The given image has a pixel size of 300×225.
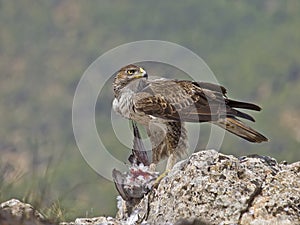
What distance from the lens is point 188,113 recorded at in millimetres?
11914

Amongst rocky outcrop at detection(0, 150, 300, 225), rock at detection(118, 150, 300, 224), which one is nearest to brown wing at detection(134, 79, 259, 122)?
rocky outcrop at detection(0, 150, 300, 225)

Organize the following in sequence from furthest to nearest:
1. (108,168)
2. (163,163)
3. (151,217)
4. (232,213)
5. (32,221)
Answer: (163,163) → (108,168) → (151,217) → (232,213) → (32,221)

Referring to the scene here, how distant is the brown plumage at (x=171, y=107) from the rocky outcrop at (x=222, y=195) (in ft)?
4.11

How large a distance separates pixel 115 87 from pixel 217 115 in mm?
1540

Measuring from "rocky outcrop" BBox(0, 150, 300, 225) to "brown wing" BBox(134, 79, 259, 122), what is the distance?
1534 mm

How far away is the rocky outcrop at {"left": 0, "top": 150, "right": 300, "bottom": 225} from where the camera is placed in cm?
877

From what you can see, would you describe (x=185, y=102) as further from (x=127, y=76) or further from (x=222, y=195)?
(x=222, y=195)

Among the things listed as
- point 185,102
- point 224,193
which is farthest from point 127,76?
point 224,193

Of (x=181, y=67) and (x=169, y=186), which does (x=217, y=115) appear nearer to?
(x=181, y=67)

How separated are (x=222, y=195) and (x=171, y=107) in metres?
3.08

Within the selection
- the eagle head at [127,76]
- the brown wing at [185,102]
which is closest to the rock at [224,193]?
the brown wing at [185,102]

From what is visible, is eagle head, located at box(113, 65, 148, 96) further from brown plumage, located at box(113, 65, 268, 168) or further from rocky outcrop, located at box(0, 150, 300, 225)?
rocky outcrop, located at box(0, 150, 300, 225)

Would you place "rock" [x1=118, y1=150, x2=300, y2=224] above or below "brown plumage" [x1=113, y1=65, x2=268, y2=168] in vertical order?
below

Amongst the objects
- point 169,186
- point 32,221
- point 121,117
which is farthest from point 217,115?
point 32,221
